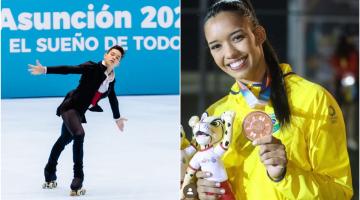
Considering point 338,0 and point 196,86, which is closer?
point 196,86

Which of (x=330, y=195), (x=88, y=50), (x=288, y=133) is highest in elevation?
(x=88, y=50)

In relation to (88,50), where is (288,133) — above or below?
below

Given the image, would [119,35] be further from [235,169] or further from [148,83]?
[235,169]

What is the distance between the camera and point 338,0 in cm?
378

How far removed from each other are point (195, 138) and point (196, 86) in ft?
0.58

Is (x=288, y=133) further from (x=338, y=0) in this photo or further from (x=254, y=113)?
(x=338, y=0)

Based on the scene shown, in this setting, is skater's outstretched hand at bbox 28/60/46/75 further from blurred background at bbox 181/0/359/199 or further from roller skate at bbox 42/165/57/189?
blurred background at bbox 181/0/359/199

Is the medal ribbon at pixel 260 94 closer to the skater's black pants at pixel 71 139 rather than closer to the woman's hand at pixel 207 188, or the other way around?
the woman's hand at pixel 207 188

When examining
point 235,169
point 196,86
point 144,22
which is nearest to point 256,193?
point 235,169

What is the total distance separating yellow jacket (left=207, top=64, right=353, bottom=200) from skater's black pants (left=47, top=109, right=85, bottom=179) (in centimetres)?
44

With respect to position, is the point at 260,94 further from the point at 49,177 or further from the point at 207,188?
the point at 49,177

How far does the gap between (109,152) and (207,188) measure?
35cm

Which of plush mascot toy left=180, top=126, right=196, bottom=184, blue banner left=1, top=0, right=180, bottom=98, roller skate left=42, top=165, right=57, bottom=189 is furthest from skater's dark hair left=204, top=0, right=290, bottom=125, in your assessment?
roller skate left=42, top=165, right=57, bottom=189

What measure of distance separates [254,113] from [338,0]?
65 cm
